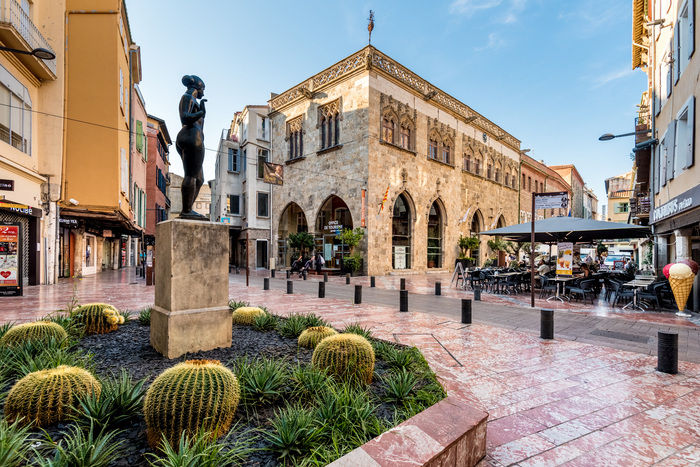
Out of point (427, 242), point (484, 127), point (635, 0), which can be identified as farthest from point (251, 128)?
point (635, 0)

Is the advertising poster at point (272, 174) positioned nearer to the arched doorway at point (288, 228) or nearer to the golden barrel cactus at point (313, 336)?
the arched doorway at point (288, 228)

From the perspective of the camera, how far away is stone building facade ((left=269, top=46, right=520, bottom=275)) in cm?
2298

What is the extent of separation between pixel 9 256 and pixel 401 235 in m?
20.9

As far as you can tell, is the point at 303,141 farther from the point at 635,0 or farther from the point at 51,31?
the point at 635,0

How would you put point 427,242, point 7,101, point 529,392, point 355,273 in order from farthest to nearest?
point 427,242, point 355,273, point 7,101, point 529,392

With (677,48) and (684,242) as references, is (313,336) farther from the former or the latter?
(677,48)

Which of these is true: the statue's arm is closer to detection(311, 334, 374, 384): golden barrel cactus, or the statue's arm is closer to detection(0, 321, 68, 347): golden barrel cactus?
detection(0, 321, 68, 347): golden barrel cactus

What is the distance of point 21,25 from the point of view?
12.0 meters

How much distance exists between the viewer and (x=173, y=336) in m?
4.14

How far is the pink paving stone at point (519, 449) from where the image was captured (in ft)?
8.56

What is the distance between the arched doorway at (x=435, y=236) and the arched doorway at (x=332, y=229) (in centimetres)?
706

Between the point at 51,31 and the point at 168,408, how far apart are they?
1931 cm

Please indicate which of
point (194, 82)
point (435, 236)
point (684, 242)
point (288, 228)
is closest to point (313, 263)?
point (288, 228)

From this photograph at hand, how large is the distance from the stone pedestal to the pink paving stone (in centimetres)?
342
